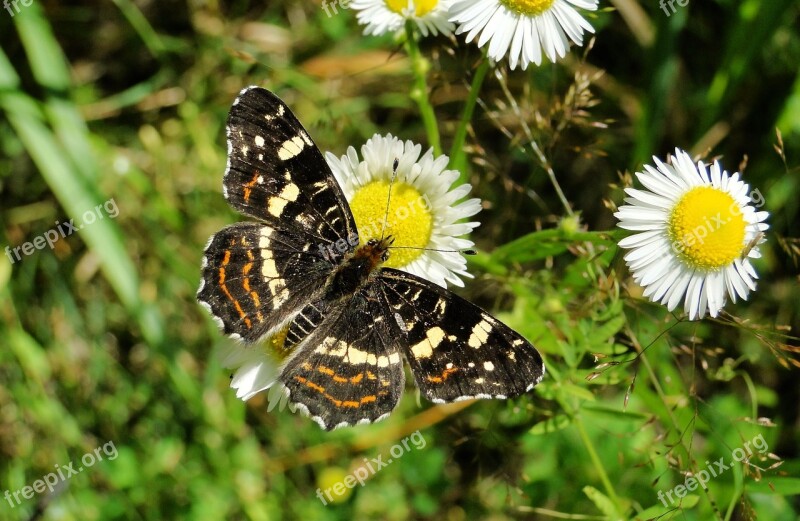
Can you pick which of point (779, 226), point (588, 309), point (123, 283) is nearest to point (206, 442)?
point (123, 283)

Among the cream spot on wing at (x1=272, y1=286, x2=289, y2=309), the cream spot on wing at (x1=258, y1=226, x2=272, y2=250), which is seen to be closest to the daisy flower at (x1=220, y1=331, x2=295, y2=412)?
the cream spot on wing at (x1=272, y1=286, x2=289, y2=309)

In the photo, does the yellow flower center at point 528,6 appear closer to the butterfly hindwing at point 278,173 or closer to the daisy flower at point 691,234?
the daisy flower at point 691,234

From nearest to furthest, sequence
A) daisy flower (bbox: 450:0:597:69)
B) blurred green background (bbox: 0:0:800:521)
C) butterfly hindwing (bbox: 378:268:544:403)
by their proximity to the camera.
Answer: butterfly hindwing (bbox: 378:268:544:403) < daisy flower (bbox: 450:0:597:69) < blurred green background (bbox: 0:0:800:521)

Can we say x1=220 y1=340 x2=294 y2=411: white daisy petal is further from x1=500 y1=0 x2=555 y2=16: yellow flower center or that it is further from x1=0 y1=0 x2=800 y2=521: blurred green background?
x1=500 y1=0 x2=555 y2=16: yellow flower center

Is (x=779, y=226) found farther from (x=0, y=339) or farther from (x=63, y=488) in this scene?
(x=0, y=339)

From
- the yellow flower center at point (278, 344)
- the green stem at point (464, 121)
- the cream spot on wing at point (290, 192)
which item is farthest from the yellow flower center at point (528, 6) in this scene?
the yellow flower center at point (278, 344)

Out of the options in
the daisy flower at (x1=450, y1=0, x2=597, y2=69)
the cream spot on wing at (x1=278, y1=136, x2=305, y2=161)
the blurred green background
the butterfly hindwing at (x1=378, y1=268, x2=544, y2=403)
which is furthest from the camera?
the blurred green background

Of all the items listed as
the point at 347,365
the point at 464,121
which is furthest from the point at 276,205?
the point at 464,121
